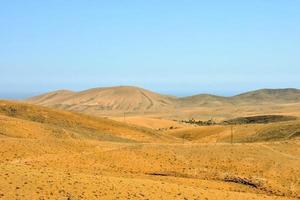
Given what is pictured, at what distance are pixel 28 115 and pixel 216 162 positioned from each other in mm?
33205

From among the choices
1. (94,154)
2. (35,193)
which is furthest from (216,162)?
(35,193)

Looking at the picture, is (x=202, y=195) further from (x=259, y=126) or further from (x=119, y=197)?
(x=259, y=126)

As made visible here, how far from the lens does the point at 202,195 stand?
29.0m

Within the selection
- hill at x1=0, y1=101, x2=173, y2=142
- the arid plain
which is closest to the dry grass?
the arid plain

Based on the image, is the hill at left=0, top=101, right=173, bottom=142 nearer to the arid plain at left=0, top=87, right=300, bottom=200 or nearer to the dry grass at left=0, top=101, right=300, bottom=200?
the arid plain at left=0, top=87, right=300, bottom=200

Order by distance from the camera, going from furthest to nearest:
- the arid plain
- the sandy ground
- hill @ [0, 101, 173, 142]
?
hill @ [0, 101, 173, 142]
the arid plain
the sandy ground

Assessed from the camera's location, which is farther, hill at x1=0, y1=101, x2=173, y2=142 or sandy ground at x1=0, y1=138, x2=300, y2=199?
hill at x1=0, y1=101, x2=173, y2=142

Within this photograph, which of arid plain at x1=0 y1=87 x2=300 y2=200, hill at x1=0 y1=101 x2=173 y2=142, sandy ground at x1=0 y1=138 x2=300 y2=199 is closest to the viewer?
sandy ground at x1=0 y1=138 x2=300 y2=199

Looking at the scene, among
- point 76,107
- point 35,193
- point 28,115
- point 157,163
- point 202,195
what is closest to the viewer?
point 35,193

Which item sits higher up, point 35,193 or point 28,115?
point 28,115

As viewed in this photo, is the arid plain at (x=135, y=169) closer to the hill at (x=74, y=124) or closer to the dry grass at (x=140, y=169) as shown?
the dry grass at (x=140, y=169)

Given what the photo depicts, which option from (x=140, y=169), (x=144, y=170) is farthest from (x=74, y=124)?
(x=144, y=170)

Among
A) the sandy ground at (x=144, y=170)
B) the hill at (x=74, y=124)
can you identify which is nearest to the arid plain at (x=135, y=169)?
the sandy ground at (x=144, y=170)

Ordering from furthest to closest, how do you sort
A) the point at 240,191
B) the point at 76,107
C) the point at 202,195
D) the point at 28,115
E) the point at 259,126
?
the point at 76,107 < the point at 259,126 < the point at 28,115 < the point at 240,191 < the point at 202,195
